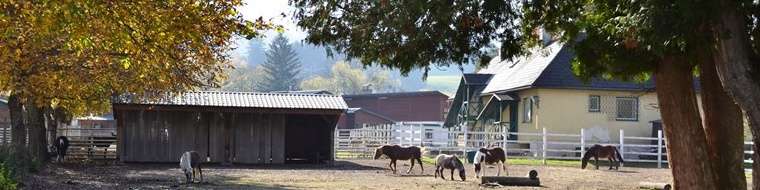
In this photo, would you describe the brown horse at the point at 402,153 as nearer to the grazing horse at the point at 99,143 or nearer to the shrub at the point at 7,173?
the grazing horse at the point at 99,143

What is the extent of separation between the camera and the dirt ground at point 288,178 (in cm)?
1933

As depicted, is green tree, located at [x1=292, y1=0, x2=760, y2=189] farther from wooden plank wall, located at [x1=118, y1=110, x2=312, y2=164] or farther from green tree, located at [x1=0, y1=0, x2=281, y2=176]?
wooden plank wall, located at [x1=118, y1=110, x2=312, y2=164]

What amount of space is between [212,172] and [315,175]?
288cm

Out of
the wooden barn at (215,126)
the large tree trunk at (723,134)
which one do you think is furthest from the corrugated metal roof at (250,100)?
the large tree trunk at (723,134)

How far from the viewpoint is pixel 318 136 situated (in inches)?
1283

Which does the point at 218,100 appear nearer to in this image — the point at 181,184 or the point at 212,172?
the point at 212,172

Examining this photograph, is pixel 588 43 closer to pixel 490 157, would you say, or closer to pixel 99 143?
pixel 490 157

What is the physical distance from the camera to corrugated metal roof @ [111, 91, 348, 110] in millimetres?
28641

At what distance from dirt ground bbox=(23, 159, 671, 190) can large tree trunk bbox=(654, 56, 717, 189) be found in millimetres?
6687

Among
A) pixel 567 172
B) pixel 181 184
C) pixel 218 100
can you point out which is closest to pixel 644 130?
pixel 567 172

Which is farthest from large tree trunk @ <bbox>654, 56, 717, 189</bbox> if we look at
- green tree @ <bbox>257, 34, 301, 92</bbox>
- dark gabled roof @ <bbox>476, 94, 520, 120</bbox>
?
green tree @ <bbox>257, 34, 301, 92</bbox>

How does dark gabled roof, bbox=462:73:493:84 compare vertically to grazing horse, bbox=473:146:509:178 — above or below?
above

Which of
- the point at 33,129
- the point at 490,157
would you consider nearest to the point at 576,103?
the point at 490,157

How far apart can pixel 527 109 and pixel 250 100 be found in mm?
14828
